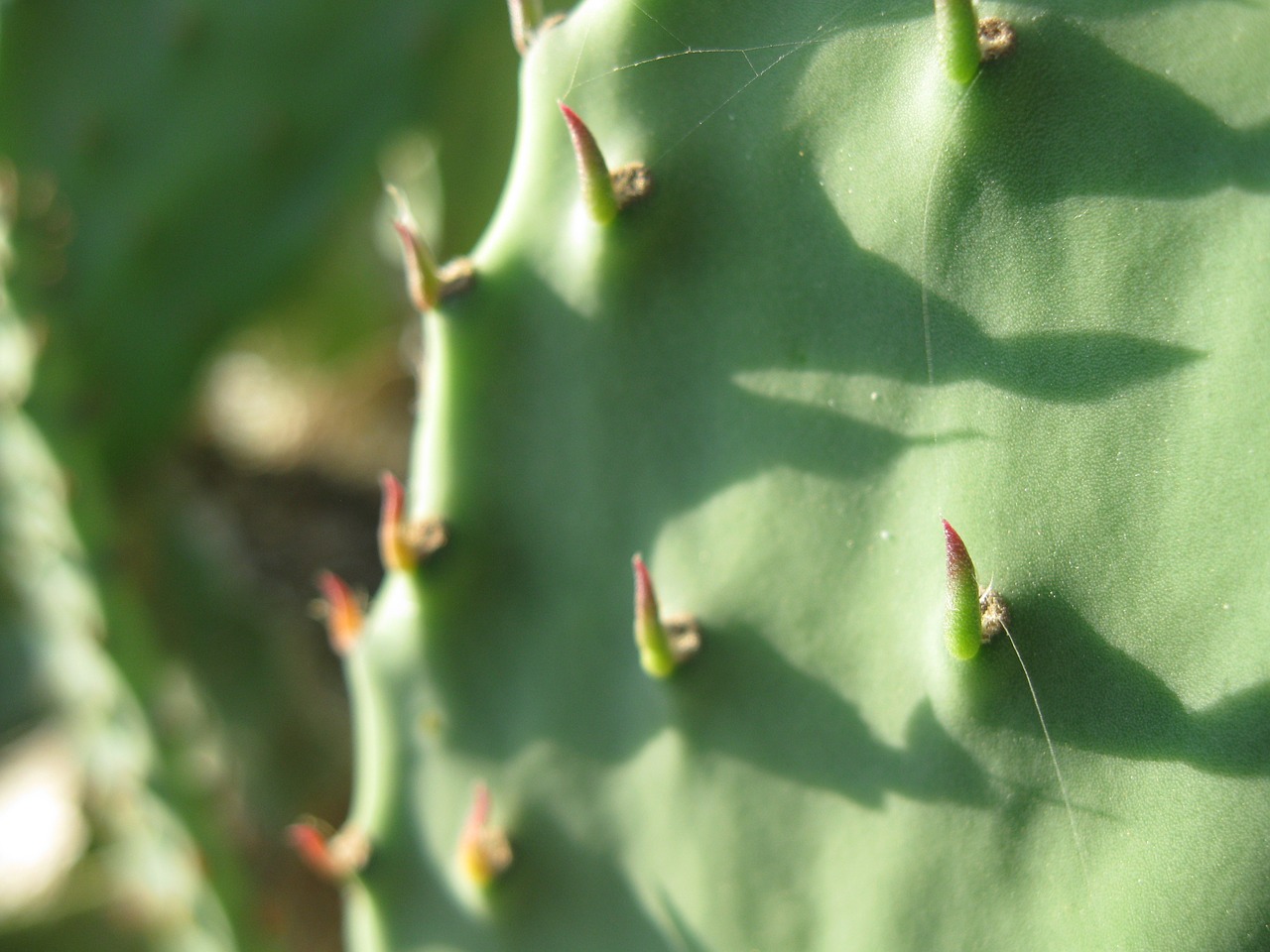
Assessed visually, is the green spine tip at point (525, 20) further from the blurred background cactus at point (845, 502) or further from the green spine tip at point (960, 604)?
the green spine tip at point (960, 604)

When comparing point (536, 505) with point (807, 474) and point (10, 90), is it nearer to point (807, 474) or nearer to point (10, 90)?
point (807, 474)

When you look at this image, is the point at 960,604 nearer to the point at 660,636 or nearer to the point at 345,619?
the point at 660,636

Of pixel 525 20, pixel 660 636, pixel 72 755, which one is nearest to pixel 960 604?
pixel 660 636

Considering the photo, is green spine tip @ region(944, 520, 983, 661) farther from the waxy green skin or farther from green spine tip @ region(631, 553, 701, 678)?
green spine tip @ region(631, 553, 701, 678)

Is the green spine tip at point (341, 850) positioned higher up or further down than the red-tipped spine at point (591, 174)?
further down

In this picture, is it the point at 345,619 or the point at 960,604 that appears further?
the point at 345,619

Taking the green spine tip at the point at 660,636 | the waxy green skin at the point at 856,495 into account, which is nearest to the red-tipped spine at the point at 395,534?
the waxy green skin at the point at 856,495

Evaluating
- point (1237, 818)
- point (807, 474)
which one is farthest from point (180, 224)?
point (1237, 818)

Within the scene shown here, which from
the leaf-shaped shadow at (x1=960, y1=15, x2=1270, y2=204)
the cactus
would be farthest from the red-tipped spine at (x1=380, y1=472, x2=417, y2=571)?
the cactus
